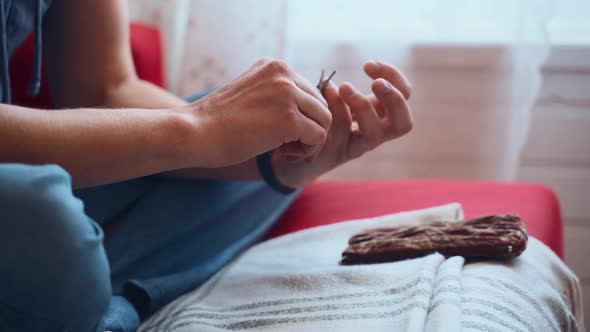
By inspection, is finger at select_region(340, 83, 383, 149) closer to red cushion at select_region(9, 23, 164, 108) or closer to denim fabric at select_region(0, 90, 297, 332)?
denim fabric at select_region(0, 90, 297, 332)

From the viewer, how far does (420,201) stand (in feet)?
3.14

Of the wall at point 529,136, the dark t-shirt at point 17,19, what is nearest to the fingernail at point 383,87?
the dark t-shirt at point 17,19

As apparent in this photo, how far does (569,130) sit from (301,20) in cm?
69

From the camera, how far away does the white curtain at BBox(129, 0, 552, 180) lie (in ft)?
4.93

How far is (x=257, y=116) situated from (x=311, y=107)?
0.18 feet

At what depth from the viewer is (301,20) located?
1613 mm

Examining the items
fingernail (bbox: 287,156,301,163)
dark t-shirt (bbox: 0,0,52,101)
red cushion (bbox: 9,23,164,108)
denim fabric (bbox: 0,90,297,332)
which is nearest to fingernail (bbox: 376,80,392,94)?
fingernail (bbox: 287,156,301,163)

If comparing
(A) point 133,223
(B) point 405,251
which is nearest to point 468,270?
(B) point 405,251

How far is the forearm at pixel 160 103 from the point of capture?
0.85m

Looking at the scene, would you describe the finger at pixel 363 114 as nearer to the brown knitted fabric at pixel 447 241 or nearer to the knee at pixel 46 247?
the brown knitted fabric at pixel 447 241

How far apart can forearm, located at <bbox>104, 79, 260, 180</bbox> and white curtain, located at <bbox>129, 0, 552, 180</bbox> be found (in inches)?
26.6

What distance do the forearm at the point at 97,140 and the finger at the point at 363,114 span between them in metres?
0.24

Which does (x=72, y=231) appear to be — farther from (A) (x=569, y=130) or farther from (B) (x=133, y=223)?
(A) (x=569, y=130)

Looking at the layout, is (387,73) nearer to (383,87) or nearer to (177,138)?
(383,87)
